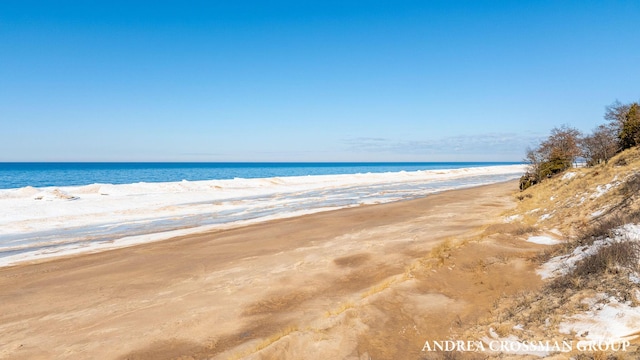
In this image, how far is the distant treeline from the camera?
2059cm

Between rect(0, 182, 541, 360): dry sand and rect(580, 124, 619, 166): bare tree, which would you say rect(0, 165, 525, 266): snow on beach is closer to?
rect(0, 182, 541, 360): dry sand

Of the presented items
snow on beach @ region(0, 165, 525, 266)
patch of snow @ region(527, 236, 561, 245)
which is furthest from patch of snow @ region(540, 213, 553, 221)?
snow on beach @ region(0, 165, 525, 266)

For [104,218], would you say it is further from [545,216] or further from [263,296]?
[545,216]

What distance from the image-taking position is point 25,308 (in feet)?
27.2

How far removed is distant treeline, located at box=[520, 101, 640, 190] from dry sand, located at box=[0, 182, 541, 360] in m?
14.7

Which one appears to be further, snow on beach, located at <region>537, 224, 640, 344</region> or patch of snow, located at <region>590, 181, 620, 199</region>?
patch of snow, located at <region>590, 181, 620, 199</region>

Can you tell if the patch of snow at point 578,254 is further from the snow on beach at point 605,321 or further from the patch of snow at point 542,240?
the patch of snow at point 542,240

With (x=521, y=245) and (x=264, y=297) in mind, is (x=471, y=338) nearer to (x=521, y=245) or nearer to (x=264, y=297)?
(x=264, y=297)

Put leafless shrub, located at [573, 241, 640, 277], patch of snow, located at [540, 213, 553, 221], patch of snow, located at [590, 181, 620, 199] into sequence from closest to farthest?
leafless shrub, located at [573, 241, 640, 277], patch of snow, located at [590, 181, 620, 199], patch of snow, located at [540, 213, 553, 221]

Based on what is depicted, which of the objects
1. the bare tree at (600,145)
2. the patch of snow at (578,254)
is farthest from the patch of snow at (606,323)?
the bare tree at (600,145)

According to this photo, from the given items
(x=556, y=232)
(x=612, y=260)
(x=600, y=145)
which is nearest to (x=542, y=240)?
(x=556, y=232)

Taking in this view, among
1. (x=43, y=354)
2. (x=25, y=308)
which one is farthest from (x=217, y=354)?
(x=25, y=308)

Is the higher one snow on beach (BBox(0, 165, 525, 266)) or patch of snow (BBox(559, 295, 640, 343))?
patch of snow (BBox(559, 295, 640, 343))

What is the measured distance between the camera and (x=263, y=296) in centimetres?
847
